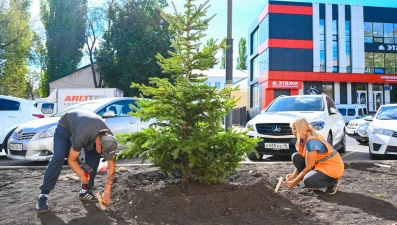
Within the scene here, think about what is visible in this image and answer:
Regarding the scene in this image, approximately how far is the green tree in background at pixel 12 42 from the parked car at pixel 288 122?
28.5m

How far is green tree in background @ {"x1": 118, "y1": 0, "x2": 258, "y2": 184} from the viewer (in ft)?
13.3

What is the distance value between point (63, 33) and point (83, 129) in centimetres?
3774

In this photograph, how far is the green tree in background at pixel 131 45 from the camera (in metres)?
32.1

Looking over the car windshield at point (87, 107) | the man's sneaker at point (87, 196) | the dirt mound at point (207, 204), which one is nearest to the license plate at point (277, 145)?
the dirt mound at point (207, 204)

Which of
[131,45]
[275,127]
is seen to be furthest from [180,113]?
[131,45]

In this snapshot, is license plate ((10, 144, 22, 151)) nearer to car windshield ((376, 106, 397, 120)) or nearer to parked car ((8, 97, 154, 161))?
parked car ((8, 97, 154, 161))

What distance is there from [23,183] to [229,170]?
3.26 meters

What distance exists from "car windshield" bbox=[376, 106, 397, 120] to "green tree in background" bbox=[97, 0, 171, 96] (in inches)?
957

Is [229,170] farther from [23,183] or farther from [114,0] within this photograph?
[114,0]

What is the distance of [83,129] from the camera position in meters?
3.72

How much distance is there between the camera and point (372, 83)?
39.3m

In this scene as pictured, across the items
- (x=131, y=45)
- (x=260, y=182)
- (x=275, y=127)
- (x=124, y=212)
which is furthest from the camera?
(x=131, y=45)

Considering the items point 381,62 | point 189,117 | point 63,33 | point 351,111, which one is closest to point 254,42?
point 381,62

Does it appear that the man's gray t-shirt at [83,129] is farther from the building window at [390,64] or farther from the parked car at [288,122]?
the building window at [390,64]
